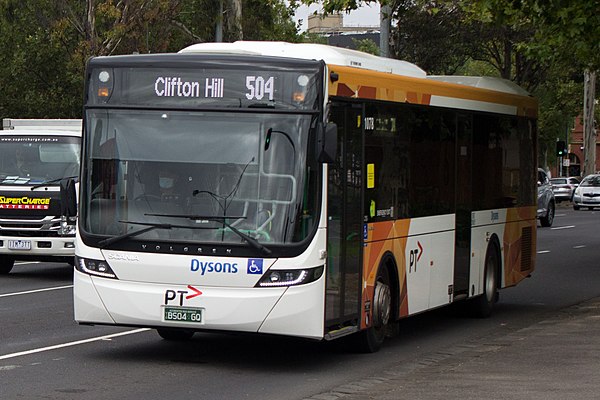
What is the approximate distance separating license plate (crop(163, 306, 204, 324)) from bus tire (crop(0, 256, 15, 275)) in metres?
10.7

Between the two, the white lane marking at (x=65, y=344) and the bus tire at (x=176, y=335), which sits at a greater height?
the bus tire at (x=176, y=335)

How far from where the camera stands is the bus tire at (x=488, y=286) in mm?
16516

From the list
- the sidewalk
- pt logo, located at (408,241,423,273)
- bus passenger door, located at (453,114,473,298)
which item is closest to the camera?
the sidewalk

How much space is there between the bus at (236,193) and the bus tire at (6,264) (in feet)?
32.6

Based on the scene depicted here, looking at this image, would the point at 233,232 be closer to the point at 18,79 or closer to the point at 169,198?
the point at 169,198

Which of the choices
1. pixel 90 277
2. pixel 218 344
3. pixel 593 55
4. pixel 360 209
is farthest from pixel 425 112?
pixel 593 55

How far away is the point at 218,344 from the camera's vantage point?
13.3 metres

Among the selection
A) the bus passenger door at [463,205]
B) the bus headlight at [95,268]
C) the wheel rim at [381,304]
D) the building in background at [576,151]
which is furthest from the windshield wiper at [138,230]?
the building in background at [576,151]

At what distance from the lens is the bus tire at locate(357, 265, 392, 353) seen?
12.6m

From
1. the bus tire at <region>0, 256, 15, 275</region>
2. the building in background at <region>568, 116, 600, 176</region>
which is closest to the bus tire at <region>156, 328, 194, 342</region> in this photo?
the bus tire at <region>0, 256, 15, 275</region>

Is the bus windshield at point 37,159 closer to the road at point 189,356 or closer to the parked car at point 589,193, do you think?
the road at point 189,356

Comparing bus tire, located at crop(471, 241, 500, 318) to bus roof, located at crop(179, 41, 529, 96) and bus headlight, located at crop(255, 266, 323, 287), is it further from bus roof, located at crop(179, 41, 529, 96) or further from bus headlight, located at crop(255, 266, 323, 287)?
bus headlight, located at crop(255, 266, 323, 287)

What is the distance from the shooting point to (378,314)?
41.4 feet

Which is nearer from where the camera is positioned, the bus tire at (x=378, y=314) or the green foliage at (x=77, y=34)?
the bus tire at (x=378, y=314)
